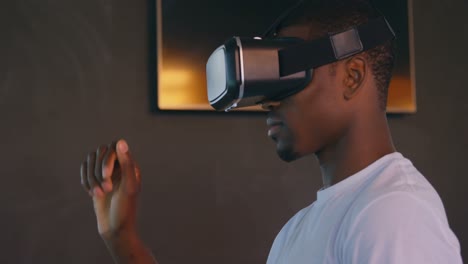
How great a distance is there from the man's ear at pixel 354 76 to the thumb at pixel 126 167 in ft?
1.21

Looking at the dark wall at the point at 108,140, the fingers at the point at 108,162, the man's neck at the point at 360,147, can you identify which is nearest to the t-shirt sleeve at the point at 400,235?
the man's neck at the point at 360,147

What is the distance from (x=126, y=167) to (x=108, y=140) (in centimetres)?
90

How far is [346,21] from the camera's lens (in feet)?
3.14

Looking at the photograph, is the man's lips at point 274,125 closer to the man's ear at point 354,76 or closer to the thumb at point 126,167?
the man's ear at point 354,76

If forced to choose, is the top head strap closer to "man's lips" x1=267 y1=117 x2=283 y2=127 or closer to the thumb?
"man's lips" x1=267 y1=117 x2=283 y2=127

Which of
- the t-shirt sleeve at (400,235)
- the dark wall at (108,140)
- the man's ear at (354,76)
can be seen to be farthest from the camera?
Result: the dark wall at (108,140)

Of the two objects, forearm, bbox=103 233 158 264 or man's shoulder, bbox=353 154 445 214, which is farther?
forearm, bbox=103 233 158 264

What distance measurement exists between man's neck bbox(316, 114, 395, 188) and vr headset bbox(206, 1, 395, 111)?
0.11 meters

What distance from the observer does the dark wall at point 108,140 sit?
1.76 metres

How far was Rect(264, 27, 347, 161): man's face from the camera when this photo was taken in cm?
91

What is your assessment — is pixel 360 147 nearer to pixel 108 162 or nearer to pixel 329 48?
pixel 329 48

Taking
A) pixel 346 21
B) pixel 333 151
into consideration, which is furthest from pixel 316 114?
pixel 346 21

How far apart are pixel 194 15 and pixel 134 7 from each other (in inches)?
8.0

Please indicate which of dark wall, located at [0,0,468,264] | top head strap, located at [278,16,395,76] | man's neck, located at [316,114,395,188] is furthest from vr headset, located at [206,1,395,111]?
dark wall, located at [0,0,468,264]
